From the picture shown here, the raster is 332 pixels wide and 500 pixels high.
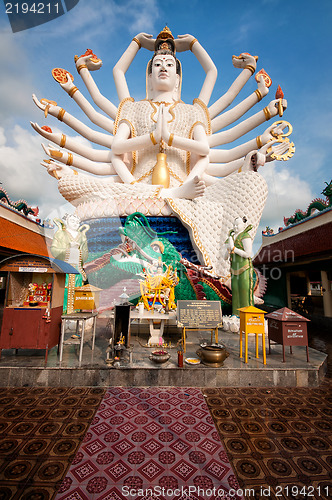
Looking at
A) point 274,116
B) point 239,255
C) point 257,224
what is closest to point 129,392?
point 239,255

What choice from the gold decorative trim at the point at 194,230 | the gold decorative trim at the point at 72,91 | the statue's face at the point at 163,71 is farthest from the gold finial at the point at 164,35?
the gold decorative trim at the point at 194,230

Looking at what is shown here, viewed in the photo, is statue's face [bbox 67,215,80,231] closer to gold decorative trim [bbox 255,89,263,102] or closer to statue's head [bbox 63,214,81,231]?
statue's head [bbox 63,214,81,231]

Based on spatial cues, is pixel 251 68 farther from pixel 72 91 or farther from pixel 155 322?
pixel 155 322

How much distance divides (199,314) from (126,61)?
1286 cm

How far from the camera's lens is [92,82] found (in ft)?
38.9

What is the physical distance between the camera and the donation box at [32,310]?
3689 mm

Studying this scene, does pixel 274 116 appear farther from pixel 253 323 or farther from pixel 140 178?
pixel 253 323

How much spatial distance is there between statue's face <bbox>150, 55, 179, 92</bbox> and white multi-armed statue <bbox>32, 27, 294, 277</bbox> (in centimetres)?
4

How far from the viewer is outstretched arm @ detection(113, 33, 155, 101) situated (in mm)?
11932

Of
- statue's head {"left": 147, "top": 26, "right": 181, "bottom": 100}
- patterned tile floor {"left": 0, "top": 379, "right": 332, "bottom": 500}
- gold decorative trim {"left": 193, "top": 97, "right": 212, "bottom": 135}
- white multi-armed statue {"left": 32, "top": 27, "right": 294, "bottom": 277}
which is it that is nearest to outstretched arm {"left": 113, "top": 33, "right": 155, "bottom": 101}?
white multi-armed statue {"left": 32, "top": 27, "right": 294, "bottom": 277}

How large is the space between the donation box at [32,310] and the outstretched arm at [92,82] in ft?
35.0

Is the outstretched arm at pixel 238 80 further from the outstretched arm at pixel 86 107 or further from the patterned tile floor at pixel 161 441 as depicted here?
the patterned tile floor at pixel 161 441

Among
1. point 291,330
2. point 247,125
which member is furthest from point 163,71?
point 291,330

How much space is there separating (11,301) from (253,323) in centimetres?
386
